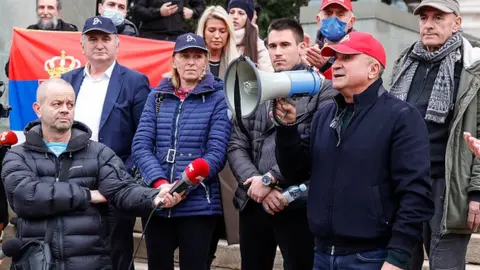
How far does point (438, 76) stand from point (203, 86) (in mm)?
1628

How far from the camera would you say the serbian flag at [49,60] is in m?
8.04

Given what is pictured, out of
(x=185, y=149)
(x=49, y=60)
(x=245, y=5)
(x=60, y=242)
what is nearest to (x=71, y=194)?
(x=60, y=242)

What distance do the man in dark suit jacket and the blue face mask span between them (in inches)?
58.0

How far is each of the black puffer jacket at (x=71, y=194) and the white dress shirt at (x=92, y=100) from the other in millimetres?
900

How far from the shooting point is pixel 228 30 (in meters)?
6.59

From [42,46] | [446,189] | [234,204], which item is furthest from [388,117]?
[42,46]

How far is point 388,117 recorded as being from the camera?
4395 millimetres

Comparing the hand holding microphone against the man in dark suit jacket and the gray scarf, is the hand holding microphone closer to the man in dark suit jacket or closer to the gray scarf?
the man in dark suit jacket

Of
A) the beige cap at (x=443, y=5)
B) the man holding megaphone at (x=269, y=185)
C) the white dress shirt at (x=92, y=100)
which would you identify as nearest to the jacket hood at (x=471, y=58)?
the beige cap at (x=443, y=5)

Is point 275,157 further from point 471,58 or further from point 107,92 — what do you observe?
point 107,92

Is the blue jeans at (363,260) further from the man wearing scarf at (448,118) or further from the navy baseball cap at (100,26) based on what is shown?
the navy baseball cap at (100,26)

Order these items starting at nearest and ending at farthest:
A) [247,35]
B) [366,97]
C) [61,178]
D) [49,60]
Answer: [366,97] < [61,178] < [247,35] < [49,60]

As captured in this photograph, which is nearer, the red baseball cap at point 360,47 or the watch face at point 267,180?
the red baseball cap at point 360,47

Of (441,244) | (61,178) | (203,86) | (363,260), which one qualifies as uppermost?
(203,86)
